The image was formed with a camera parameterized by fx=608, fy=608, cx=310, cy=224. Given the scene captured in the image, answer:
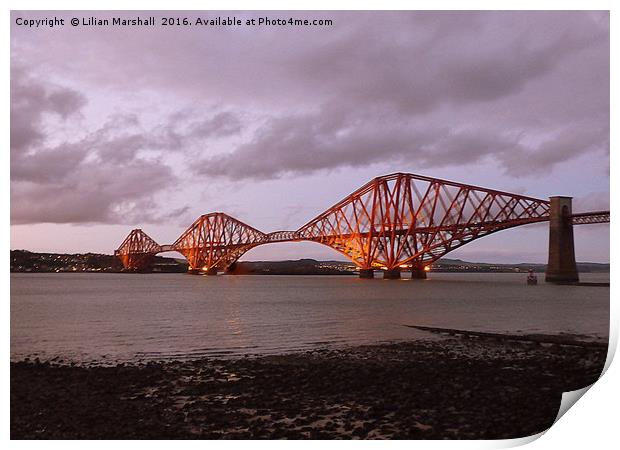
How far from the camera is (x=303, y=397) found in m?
5.37

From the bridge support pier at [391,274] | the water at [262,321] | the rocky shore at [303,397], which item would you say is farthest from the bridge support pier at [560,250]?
the bridge support pier at [391,274]

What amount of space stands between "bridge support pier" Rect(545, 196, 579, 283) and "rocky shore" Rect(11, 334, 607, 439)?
3426 millimetres

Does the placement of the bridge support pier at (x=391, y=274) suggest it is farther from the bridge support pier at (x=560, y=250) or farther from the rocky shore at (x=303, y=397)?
the rocky shore at (x=303, y=397)

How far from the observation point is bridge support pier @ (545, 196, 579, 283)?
997 cm

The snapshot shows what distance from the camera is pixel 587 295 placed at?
12.5 m

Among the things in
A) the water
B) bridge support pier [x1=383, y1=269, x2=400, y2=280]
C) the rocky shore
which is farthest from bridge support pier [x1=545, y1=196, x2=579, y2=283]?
bridge support pier [x1=383, y1=269, x2=400, y2=280]

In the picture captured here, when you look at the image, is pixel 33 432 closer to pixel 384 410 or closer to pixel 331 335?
pixel 384 410

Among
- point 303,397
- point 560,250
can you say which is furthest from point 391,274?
point 303,397

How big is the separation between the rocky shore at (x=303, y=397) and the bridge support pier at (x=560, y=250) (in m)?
3.43

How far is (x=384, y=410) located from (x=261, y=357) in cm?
247

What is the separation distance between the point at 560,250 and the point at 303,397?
7.82 metres

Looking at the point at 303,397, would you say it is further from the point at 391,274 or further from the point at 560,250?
the point at 391,274
